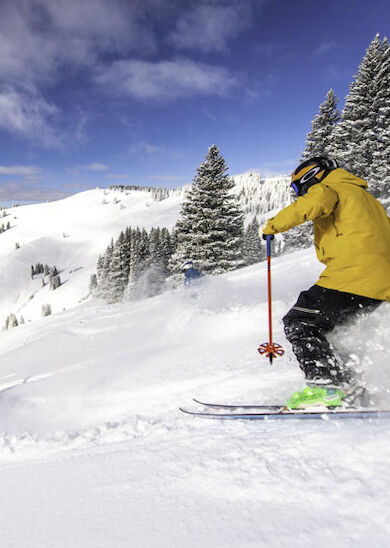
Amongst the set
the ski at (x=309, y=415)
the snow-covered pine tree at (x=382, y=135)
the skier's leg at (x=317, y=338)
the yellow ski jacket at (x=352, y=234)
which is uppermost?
the snow-covered pine tree at (x=382, y=135)

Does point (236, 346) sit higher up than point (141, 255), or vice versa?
point (141, 255)

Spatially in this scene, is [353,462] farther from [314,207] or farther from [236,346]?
[236,346]

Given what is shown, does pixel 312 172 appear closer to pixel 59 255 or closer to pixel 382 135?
pixel 382 135

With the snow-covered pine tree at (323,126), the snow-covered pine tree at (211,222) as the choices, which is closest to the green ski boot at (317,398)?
the snow-covered pine tree at (211,222)

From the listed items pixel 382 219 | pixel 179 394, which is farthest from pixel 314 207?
pixel 179 394

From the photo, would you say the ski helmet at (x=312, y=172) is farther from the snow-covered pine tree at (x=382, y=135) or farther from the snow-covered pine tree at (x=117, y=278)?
the snow-covered pine tree at (x=117, y=278)

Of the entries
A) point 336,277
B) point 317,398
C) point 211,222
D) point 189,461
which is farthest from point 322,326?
point 211,222

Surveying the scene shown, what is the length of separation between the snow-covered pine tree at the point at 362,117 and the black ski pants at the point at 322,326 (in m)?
25.3

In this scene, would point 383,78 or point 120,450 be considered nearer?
point 120,450

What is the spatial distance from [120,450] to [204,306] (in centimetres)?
499

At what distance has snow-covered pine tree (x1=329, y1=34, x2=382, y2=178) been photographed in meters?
24.3

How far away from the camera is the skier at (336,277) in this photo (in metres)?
2.98

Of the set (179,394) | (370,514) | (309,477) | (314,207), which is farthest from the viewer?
(179,394)

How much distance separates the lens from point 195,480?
2012 mm
